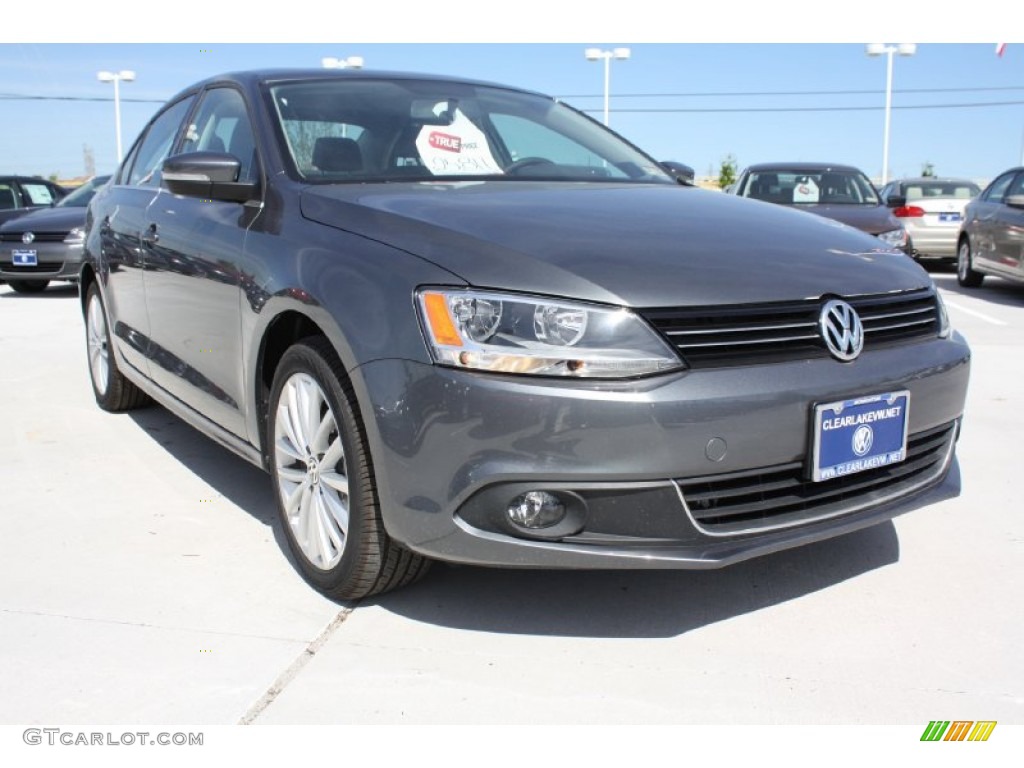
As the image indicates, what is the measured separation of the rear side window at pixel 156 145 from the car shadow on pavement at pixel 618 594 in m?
2.35

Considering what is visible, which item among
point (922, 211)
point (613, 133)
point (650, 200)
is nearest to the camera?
point (650, 200)

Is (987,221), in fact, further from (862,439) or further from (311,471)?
(311,471)

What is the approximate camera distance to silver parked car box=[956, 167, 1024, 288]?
9.77 meters

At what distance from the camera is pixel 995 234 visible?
10.3 m

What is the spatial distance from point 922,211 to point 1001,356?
7352 mm

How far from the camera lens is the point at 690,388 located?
7.69 feet

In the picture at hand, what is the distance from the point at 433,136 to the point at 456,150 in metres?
0.09

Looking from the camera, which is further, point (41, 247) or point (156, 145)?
point (41, 247)

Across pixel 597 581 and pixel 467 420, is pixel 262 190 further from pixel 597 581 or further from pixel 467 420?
pixel 597 581

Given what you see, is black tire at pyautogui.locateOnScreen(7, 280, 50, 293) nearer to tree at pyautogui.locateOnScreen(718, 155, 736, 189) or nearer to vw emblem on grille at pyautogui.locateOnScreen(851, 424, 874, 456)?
vw emblem on grille at pyautogui.locateOnScreen(851, 424, 874, 456)

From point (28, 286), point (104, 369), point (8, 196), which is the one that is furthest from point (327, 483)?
point (8, 196)

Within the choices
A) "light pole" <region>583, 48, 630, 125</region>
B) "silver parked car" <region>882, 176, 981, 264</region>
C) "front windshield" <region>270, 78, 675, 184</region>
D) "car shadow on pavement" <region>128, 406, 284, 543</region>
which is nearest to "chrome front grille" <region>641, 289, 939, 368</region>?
"front windshield" <region>270, 78, 675, 184</region>

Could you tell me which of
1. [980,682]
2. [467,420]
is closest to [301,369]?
[467,420]

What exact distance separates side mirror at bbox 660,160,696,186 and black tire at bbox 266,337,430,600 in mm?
1953
